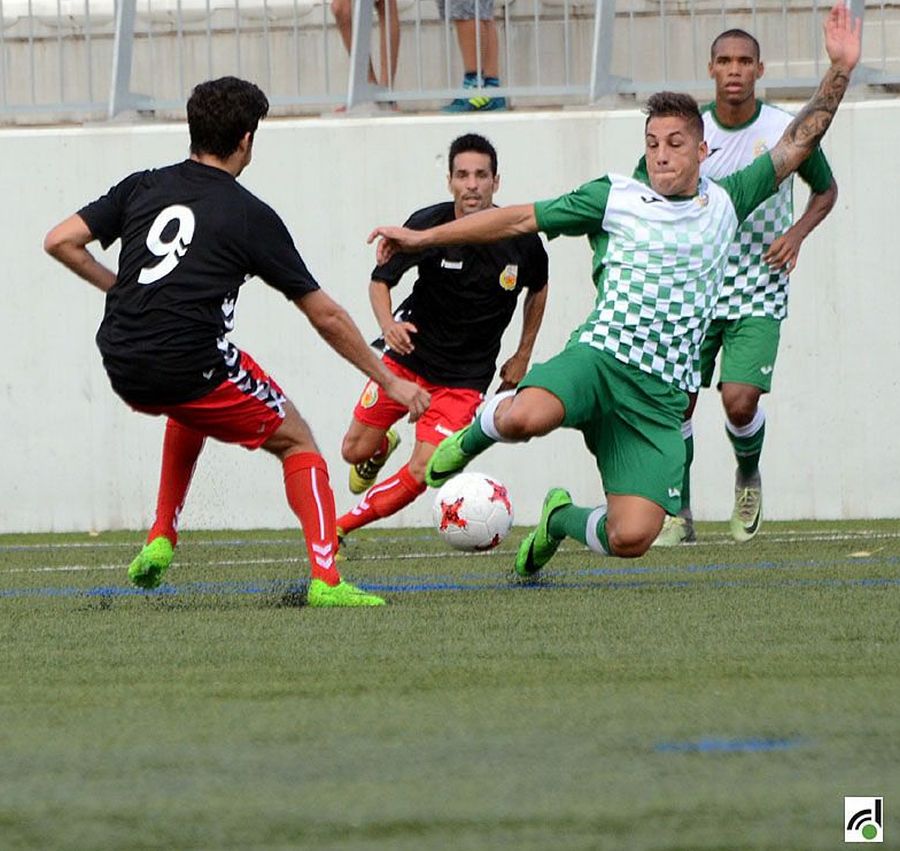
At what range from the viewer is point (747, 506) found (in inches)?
356

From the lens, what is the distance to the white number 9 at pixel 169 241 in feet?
20.8

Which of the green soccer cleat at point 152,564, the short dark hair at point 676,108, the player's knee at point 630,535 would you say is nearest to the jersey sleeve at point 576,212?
the short dark hair at point 676,108

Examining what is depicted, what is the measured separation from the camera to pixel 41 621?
616cm

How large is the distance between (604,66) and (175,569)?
14.1 feet

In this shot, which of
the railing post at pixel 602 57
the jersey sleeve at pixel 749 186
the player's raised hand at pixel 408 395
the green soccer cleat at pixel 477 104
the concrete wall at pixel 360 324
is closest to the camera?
the player's raised hand at pixel 408 395

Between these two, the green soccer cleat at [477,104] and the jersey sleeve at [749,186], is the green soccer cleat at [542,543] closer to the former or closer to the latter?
the jersey sleeve at [749,186]

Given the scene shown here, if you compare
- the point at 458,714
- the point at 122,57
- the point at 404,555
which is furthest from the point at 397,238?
the point at 122,57

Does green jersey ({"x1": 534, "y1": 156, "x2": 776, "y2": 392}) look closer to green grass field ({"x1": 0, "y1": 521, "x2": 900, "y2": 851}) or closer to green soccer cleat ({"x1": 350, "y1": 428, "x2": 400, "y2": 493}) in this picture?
green grass field ({"x1": 0, "y1": 521, "x2": 900, "y2": 851})

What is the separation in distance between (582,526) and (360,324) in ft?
14.8

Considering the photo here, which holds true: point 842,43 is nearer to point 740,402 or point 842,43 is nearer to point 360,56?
point 740,402

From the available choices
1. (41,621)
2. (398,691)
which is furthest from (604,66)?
(398,691)

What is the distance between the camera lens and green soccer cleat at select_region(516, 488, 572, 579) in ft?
23.2

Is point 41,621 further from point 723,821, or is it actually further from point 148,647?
point 723,821

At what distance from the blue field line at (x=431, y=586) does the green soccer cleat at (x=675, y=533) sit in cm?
178
